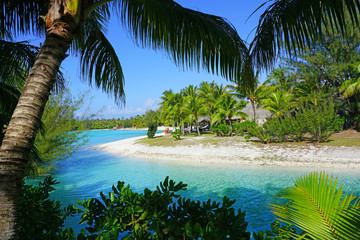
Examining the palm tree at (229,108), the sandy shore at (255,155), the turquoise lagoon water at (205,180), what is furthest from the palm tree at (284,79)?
the turquoise lagoon water at (205,180)

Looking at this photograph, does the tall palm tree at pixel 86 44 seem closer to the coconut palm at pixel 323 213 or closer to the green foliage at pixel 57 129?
the coconut palm at pixel 323 213

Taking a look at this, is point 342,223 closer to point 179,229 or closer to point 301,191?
point 301,191

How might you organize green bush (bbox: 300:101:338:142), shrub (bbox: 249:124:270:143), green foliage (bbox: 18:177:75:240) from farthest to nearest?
shrub (bbox: 249:124:270:143), green bush (bbox: 300:101:338:142), green foliage (bbox: 18:177:75:240)

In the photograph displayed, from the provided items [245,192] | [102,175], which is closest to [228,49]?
[245,192]

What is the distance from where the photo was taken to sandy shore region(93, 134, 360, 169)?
11796 mm

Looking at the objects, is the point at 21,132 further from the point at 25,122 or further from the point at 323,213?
the point at 323,213

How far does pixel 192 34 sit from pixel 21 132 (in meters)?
2.03

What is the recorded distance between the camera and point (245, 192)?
8.60 meters

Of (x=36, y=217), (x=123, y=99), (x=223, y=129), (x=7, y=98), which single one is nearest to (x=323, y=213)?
(x=36, y=217)

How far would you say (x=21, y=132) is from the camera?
163cm

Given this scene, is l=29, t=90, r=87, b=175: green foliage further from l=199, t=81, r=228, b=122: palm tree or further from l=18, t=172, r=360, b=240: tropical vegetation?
l=199, t=81, r=228, b=122: palm tree

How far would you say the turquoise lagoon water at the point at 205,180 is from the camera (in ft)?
25.1

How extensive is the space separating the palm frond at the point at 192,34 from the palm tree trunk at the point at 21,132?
1176 millimetres

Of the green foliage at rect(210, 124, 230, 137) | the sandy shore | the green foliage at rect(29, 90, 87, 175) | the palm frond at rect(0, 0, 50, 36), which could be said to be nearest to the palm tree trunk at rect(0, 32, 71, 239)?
the palm frond at rect(0, 0, 50, 36)
